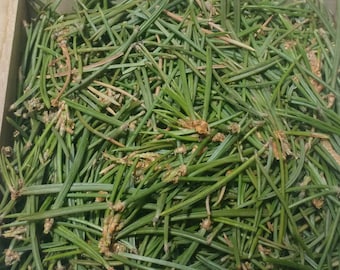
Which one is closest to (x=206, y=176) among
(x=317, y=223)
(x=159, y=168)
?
(x=159, y=168)

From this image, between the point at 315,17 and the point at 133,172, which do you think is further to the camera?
the point at 315,17

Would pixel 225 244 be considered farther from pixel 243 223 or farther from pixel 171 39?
pixel 171 39

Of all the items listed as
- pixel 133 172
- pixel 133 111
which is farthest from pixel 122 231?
pixel 133 111

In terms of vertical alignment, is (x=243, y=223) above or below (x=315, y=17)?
below

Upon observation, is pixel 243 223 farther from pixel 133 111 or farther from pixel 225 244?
pixel 133 111

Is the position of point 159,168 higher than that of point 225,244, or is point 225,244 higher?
point 159,168

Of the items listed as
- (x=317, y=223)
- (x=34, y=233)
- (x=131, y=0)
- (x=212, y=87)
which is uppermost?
(x=131, y=0)
